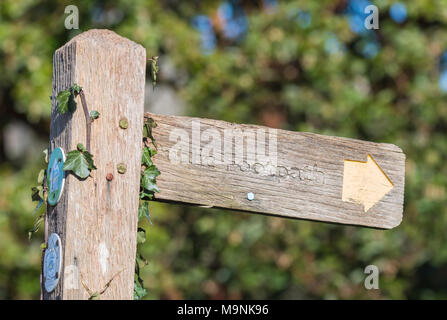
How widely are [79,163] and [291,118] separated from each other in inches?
144

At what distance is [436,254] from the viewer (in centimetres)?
425

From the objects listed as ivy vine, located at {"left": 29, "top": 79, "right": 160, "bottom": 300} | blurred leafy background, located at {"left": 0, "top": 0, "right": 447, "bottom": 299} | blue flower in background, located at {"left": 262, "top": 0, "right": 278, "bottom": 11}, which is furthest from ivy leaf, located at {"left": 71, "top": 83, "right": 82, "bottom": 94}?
blue flower in background, located at {"left": 262, "top": 0, "right": 278, "bottom": 11}

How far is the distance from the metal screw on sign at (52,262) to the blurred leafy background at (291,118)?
115 inches

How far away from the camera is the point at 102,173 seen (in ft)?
4.43

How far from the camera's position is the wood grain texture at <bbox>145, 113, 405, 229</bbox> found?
4.87ft

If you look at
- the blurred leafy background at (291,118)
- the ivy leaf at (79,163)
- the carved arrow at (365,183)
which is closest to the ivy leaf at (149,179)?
the ivy leaf at (79,163)

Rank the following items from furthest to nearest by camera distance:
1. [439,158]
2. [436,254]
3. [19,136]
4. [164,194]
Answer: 1. [19,136]
2. [439,158]
3. [436,254]
4. [164,194]

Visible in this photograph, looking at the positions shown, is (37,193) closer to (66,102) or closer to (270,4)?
(66,102)

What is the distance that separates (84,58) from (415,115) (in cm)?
383

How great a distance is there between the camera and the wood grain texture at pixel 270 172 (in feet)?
4.87

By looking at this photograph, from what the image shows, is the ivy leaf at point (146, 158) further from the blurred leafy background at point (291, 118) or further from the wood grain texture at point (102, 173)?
the blurred leafy background at point (291, 118)
